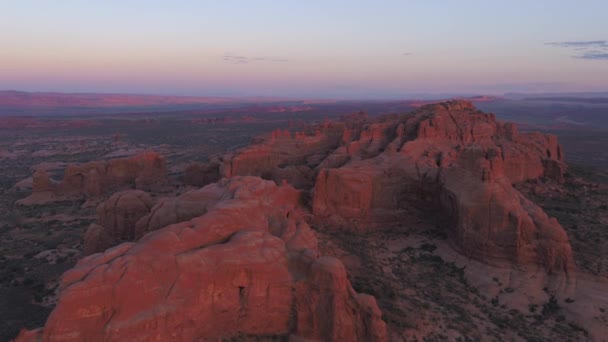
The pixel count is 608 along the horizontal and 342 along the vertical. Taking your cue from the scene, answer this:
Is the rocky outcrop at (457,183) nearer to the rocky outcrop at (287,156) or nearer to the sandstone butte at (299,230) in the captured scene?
the sandstone butte at (299,230)

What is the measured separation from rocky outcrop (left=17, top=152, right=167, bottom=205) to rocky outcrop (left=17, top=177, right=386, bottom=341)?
2836 cm

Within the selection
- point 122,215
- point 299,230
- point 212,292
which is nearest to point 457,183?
point 299,230

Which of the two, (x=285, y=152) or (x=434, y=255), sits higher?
(x=285, y=152)

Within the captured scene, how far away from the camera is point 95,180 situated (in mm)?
41781

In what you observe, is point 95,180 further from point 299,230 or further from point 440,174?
point 440,174

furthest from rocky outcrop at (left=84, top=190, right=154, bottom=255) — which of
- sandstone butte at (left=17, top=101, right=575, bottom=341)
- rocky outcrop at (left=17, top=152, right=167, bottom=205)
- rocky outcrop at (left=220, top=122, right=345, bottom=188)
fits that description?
rocky outcrop at (left=17, top=152, right=167, bottom=205)

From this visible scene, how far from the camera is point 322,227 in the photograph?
2925 centimetres

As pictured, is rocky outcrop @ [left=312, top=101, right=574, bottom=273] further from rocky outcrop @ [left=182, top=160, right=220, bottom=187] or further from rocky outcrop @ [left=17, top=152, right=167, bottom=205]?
rocky outcrop @ [left=17, top=152, right=167, bottom=205]

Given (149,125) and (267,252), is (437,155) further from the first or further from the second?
(149,125)

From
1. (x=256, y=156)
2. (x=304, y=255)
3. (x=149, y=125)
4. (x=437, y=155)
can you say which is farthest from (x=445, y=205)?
(x=149, y=125)

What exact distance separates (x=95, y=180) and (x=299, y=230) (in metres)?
29.9

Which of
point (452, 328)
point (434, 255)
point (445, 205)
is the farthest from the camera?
point (445, 205)

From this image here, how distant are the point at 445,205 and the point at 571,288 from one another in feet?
29.6

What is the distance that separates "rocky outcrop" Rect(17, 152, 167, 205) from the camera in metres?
41.7
